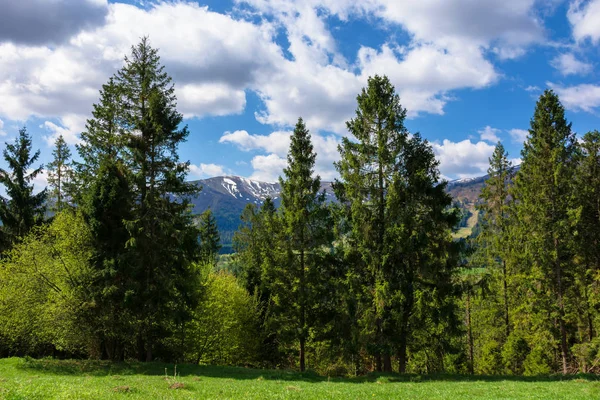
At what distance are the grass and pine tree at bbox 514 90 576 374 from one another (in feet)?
26.4

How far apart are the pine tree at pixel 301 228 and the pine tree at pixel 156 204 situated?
713cm

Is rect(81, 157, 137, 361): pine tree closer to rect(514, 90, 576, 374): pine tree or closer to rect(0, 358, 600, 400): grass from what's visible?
rect(0, 358, 600, 400): grass

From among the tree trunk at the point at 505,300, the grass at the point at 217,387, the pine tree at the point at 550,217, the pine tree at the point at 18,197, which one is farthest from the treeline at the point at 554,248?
the pine tree at the point at 18,197

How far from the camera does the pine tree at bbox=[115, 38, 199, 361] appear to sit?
1059 inches

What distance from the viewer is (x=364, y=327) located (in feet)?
82.0

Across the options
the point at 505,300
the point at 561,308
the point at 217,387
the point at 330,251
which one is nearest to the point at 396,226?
the point at 330,251

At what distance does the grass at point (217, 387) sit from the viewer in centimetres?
1268

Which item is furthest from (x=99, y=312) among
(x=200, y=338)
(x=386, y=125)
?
(x=386, y=125)

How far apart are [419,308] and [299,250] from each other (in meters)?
9.51

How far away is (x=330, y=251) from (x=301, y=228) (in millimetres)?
2966

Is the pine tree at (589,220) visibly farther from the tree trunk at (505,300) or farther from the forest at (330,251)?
the tree trunk at (505,300)

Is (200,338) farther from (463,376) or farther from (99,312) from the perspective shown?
(463,376)

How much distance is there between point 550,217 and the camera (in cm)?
2950

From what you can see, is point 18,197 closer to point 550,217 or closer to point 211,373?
point 211,373
